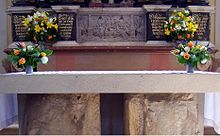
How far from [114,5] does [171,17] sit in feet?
2.94

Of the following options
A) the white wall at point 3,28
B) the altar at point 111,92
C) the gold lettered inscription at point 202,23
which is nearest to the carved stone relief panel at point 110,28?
the gold lettered inscription at point 202,23

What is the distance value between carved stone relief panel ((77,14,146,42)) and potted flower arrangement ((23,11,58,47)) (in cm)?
50

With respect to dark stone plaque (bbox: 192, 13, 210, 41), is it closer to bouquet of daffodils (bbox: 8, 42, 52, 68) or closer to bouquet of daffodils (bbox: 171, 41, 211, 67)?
bouquet of daffodils (bbox: 171, 41, 211, 67)

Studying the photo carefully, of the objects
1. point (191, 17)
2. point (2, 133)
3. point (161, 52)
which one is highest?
point (191, 17)

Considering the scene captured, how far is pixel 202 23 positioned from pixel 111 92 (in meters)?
3.17

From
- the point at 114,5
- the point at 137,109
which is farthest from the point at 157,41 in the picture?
the point at 137,109

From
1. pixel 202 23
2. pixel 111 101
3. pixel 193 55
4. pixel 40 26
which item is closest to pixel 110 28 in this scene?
pixel 40 26

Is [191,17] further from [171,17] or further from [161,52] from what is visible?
[161,52]

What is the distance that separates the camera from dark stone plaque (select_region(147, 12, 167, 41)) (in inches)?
226

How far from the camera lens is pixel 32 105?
3.14 m

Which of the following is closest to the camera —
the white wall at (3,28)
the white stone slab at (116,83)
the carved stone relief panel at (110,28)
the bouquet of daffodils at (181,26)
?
the white stone slab at (116,83)

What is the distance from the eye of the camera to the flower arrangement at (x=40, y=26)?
5.48 metres

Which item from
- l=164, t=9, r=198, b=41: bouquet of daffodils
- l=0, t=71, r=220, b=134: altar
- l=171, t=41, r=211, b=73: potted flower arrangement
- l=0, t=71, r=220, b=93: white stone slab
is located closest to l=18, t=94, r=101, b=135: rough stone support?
l=0, t=71, r=220, b=134: altar

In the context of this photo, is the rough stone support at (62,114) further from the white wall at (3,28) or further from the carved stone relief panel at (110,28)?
the white wall at (3,28)
